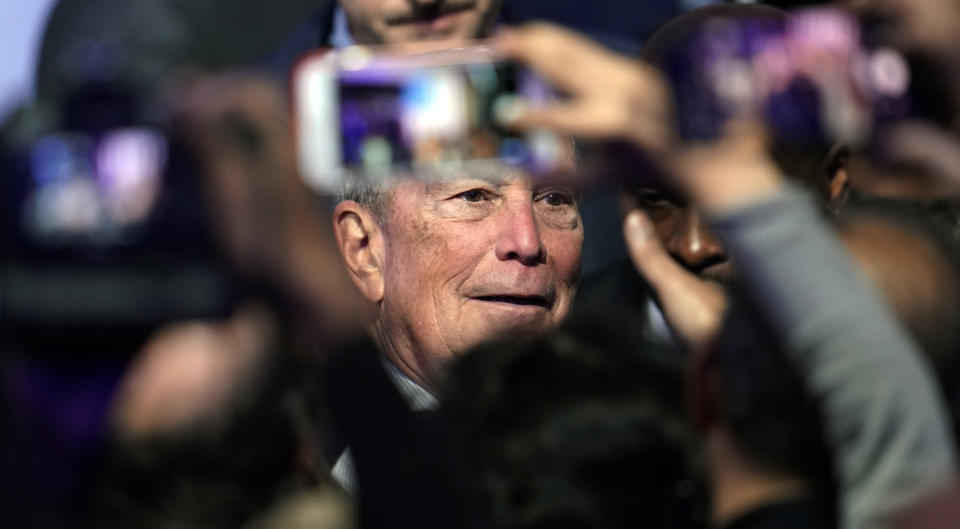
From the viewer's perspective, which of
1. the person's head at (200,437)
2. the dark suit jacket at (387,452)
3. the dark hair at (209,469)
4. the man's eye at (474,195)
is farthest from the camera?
the man's eye at (474,195)

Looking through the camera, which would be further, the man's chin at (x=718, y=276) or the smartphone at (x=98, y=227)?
the man's chin at (x=718, y=276)

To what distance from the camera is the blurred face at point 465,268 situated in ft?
9.10

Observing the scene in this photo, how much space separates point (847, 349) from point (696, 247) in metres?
1.34

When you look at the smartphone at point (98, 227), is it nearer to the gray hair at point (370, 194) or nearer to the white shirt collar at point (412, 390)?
the gray hair at point (370, 194)

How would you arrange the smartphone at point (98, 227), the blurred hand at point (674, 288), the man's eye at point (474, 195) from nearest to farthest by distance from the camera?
the blurred hand at point (674, 288) → the smartphone at point (98, 227) → the man's eye at point (474, 195)

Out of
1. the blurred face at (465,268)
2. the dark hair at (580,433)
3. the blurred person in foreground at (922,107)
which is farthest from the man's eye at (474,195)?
the blurred person in foreground at (922,107)

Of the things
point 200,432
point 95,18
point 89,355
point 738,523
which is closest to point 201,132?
point 200,432

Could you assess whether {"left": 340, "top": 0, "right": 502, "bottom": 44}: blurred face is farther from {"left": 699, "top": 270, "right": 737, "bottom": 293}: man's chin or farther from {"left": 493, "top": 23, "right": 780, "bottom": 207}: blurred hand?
{"left": 493, "top": 23, "right": 780, "bottom": 207}: blurred hand

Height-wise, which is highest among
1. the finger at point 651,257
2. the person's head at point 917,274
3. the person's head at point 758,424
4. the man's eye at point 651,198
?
the person's head at point 917,274

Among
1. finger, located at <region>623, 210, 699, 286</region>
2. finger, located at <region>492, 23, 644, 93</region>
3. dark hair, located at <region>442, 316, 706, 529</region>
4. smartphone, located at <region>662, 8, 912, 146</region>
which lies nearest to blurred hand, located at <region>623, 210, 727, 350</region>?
finger, located at <region>623, 210, 699, 286</region>

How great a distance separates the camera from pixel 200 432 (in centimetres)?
186

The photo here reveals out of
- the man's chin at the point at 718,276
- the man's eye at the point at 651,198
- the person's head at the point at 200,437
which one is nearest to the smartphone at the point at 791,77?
the person's head at the point at 200,437

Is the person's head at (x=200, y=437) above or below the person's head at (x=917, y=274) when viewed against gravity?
below

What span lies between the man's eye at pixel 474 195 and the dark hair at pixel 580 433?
0.76 meters
